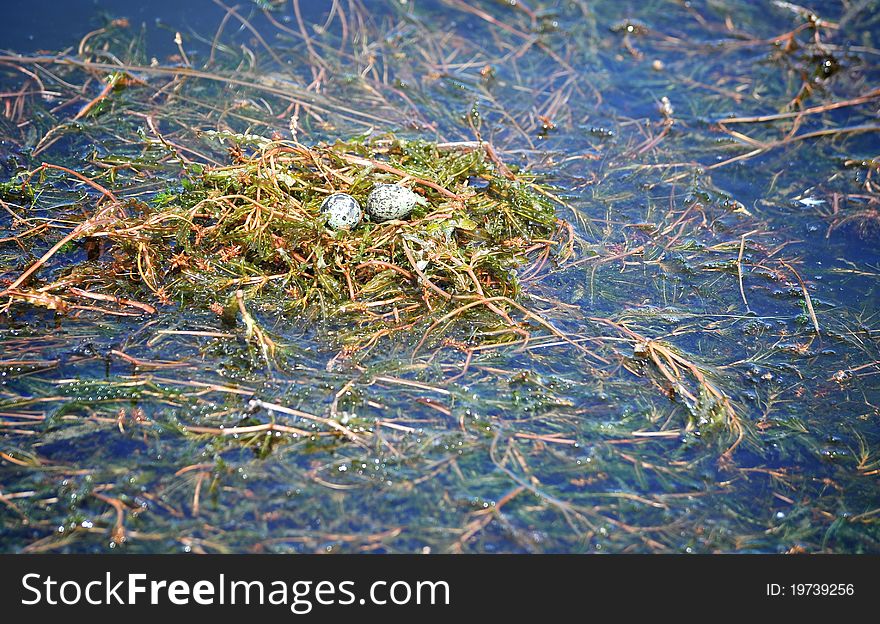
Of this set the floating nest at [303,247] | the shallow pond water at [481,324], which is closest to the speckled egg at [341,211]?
the floating nest at [303,247]

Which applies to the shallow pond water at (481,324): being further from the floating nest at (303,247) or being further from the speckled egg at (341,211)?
the speckled egg at (341,211)

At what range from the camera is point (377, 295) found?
377cm

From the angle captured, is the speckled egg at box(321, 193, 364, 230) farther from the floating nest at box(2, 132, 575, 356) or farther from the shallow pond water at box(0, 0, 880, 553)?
the shallow pond water at box(0, 0, 880, 553)

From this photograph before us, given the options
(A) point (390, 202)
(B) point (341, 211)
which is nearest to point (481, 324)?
(A) point (390, 202)

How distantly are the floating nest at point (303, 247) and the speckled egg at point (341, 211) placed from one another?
5cm

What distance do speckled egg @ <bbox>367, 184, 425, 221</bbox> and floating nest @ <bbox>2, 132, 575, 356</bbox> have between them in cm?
5

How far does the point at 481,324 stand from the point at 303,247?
872mm

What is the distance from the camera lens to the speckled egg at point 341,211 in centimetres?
385

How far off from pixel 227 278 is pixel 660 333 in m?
1.93

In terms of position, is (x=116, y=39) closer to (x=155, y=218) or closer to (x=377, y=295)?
(x=155, y=218)

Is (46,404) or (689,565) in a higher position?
(46,404)

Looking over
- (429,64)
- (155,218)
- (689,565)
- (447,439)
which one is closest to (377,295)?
(447,439)

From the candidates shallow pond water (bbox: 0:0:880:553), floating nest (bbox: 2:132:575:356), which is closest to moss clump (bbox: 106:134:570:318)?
floating nest (bbox: 2:132:575:356)

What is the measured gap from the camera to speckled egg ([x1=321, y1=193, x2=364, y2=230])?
3850 mm
